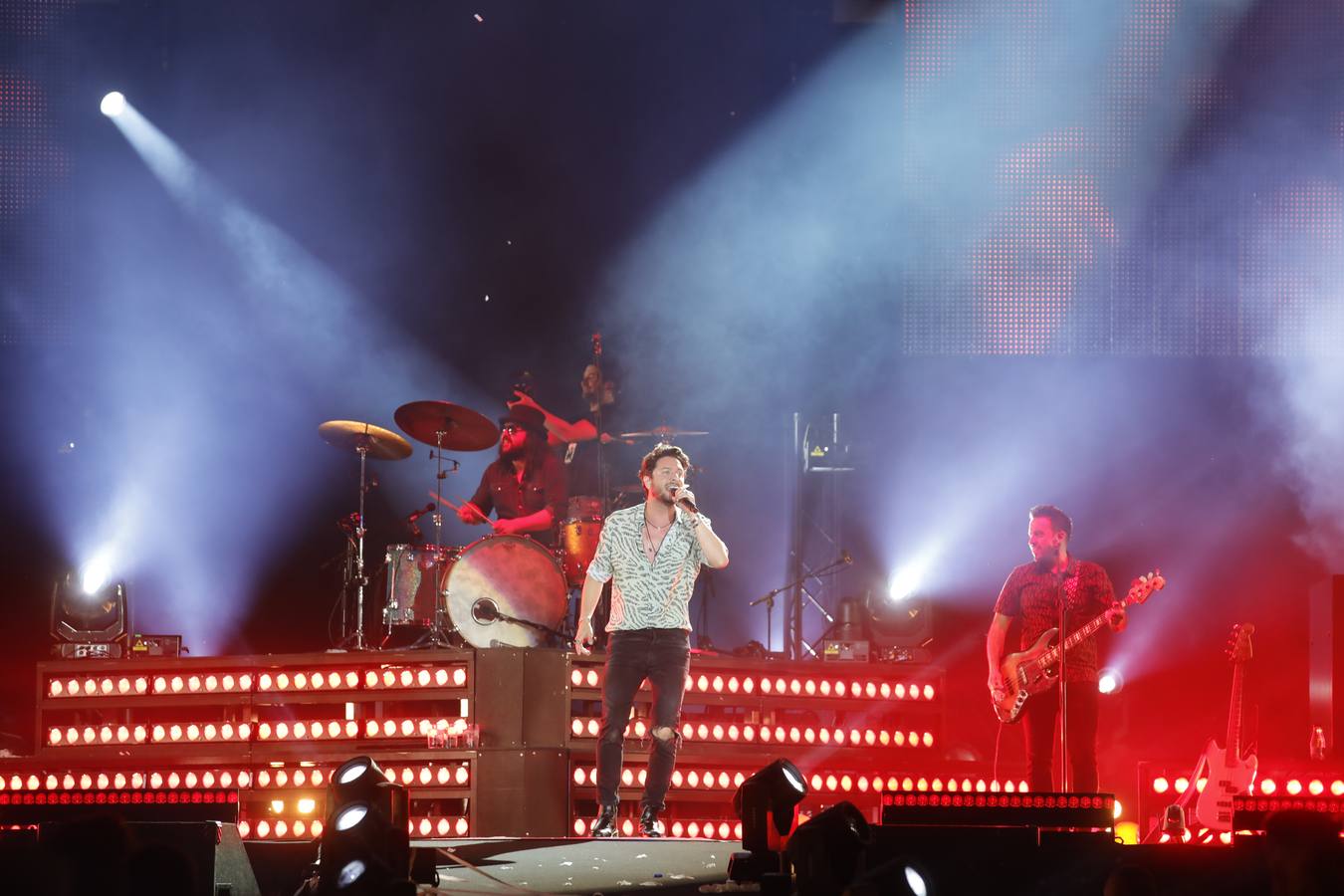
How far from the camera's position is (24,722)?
41.1ft

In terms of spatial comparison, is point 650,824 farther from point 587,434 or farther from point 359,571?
point 587,434

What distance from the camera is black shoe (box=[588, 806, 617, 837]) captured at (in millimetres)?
8523

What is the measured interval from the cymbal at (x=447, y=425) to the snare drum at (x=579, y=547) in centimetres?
97

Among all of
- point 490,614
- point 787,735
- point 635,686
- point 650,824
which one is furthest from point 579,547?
point 650,824

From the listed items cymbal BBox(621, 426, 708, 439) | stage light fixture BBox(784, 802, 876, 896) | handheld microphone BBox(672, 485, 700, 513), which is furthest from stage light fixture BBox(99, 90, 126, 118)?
stage light fixture BBox(784, 802, 876, 896)

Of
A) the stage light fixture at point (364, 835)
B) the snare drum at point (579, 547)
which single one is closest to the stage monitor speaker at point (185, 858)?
the stage light fixture at point (364, 835)

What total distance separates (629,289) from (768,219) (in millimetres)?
1447

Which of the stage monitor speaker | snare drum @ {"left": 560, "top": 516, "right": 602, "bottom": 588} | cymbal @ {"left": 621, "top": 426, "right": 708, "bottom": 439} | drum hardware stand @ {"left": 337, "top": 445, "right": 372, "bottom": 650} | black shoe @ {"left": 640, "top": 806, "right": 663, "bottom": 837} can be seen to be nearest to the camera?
the stage monitor speaker

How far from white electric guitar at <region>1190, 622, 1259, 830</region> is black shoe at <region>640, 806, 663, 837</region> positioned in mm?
3686

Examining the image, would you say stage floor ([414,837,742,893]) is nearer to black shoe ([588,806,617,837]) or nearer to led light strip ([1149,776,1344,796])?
black shoe ([588,806,617,837])

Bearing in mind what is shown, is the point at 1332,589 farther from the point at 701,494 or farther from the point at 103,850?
the point at 103,850

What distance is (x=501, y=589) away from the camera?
1133cm

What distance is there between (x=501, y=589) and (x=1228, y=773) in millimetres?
5091

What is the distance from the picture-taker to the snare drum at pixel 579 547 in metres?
12.4
